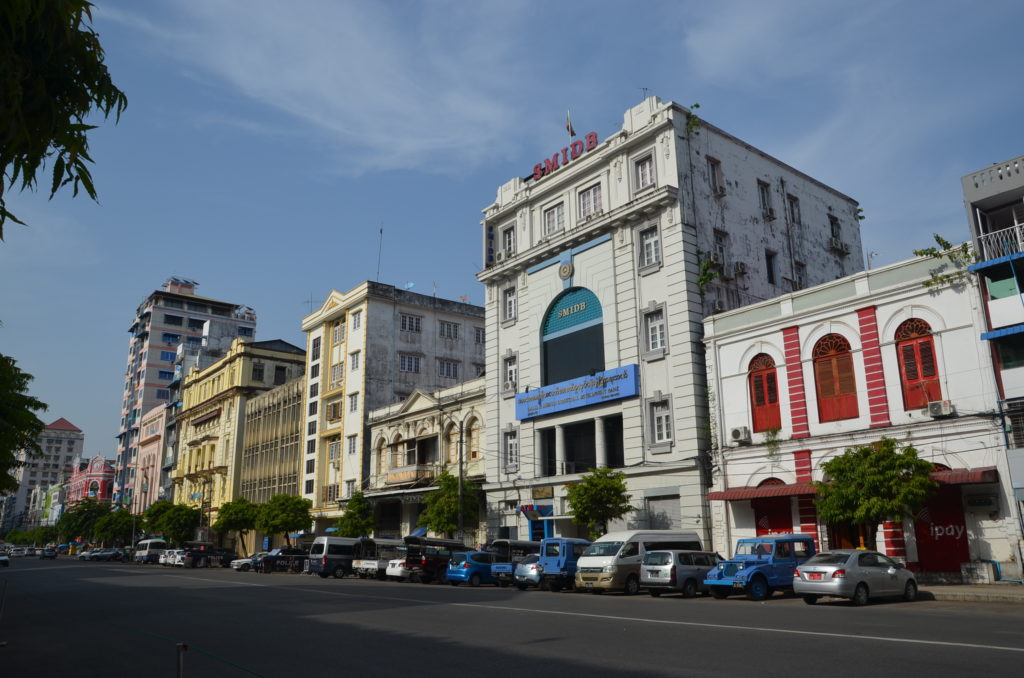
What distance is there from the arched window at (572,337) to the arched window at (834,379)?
36.0 feet

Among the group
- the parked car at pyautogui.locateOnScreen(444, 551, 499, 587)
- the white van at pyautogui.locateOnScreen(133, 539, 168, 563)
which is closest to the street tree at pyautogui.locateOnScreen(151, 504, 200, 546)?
the white van at pyautogui.locateOnScreen(133, 539, 168, 563)

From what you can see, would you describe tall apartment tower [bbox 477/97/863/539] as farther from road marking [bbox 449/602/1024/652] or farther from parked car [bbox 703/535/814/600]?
road marking [bbox 449/602/1024/652]

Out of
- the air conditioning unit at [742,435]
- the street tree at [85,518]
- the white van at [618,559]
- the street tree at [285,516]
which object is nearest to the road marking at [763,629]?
the white van at [618,559]

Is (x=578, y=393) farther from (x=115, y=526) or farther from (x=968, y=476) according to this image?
(x=115, y=526)

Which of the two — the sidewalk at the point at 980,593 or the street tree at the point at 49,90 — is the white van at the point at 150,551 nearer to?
the sidewalk at the point at 980,593

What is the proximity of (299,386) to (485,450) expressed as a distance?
29.4m

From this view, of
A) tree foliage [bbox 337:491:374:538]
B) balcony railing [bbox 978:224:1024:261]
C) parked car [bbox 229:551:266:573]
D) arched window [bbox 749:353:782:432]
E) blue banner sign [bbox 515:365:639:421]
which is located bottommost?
parked car [bbox 229:551:266:573]

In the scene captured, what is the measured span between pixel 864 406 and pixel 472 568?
16237 mm

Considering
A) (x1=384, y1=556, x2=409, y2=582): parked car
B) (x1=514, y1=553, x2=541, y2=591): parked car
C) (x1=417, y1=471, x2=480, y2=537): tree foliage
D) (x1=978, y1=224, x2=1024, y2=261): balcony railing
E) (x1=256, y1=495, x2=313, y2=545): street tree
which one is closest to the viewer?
(x1=978, y1=224, x2=1024, y2=261): balcony railing

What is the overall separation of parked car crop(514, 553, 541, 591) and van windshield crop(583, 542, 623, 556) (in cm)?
335

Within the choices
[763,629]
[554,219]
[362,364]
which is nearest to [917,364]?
[763,629]

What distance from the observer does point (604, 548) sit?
1029 inches

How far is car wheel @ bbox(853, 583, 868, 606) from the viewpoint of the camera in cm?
1947

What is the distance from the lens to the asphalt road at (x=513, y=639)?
10.2 metres
